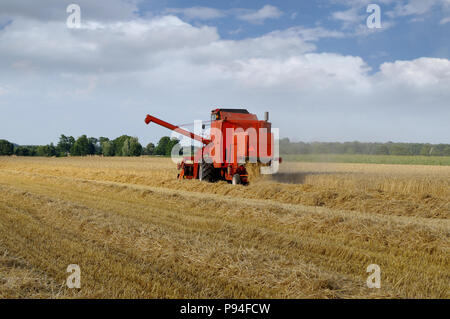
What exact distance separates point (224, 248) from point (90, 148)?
3619 inches

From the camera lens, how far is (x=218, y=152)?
14.3 m

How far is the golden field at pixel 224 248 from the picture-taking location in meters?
4.03

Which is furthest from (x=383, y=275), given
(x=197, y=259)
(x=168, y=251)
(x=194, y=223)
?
(x=194, y=223)

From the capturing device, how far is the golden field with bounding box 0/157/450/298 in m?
4.03

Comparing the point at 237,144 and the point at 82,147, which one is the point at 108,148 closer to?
the point at 82,147

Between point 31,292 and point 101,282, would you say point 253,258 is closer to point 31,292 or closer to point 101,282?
point 101,282

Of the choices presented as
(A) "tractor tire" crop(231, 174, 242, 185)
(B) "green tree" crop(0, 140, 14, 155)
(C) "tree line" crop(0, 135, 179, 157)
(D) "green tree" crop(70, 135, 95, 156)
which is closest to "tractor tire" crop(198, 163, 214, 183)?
(A) "tractor tire" crop(231, 174, 242, 185)

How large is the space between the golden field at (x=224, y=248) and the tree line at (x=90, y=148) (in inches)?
2497

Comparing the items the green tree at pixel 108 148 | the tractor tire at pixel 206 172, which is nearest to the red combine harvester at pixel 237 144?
the tractor tire at pixel 206 172

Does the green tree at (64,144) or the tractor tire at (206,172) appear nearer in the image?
the tractor tire at (206,172)

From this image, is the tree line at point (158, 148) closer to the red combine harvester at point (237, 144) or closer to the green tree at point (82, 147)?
the green tree at point (82, 147)

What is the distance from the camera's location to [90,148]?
9150 cm

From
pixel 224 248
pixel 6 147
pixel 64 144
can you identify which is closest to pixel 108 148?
pixel 64 144
